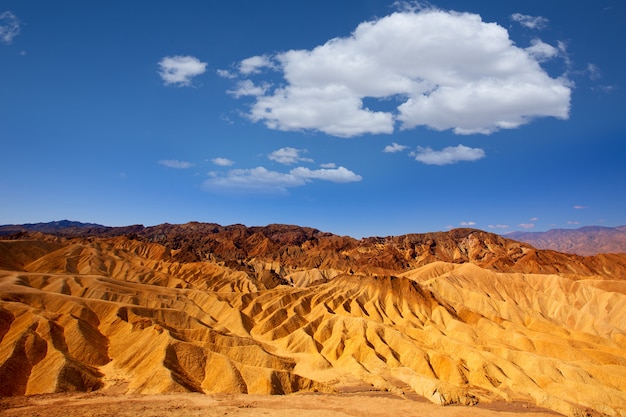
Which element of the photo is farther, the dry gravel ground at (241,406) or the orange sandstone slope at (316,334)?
the orange sandstone slope at (316,334)

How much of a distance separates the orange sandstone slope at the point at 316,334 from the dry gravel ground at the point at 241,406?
11.0ft

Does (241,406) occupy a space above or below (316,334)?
above

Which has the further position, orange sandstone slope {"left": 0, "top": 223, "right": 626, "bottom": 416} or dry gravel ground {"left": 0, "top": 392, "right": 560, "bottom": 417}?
orange sandstone slope {"left": 0, "top": 223, "right": 626, "bottom": 416}

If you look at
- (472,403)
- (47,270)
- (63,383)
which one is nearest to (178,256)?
(47,270)

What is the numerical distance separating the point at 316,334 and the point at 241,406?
42.5 metres

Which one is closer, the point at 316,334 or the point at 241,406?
the point at 241,406

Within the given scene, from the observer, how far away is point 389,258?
198500 mm

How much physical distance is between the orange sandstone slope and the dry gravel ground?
336 cm

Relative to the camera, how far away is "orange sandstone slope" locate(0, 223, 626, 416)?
53.6 metres

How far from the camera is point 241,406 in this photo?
43.4 meters

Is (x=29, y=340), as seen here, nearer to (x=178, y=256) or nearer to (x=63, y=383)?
(x=63, y=383)

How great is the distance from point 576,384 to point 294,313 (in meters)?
57.3

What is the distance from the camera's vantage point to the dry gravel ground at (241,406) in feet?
129

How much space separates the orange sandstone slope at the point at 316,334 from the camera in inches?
2109
